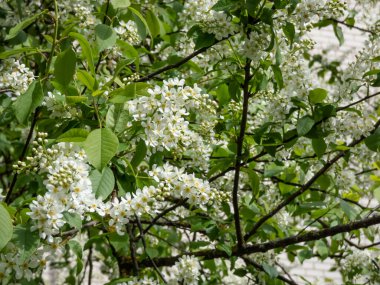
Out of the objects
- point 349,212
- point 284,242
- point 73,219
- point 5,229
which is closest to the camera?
point 5,229

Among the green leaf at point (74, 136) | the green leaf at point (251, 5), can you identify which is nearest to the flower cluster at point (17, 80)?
the green leaf at point (74, 136)

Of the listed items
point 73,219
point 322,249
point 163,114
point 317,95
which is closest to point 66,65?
point 163,114

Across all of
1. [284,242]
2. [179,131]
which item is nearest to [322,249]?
[284,242]

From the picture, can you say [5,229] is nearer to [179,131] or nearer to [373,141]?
[179,131]

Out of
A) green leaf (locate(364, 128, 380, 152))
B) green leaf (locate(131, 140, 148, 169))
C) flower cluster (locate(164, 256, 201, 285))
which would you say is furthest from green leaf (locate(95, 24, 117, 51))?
flower cluster (locate(164, 256, 201, 285))

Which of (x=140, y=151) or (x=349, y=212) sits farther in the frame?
(x=349, y=212)

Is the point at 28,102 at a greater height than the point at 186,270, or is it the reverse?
the point at 28,102

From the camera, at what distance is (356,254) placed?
327 cm

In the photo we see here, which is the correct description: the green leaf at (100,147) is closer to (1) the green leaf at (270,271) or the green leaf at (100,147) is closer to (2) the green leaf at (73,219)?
(2) the green leaf at (73,219)

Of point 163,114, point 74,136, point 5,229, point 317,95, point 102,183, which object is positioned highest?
point 317,95

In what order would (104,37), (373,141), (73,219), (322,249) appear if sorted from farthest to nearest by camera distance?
(322,249)
(373,141)
(104,37)
(73,219)

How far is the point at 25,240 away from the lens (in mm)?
1691

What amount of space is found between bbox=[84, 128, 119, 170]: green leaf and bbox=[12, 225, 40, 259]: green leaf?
0.28m

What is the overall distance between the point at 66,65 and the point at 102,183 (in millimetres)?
364
